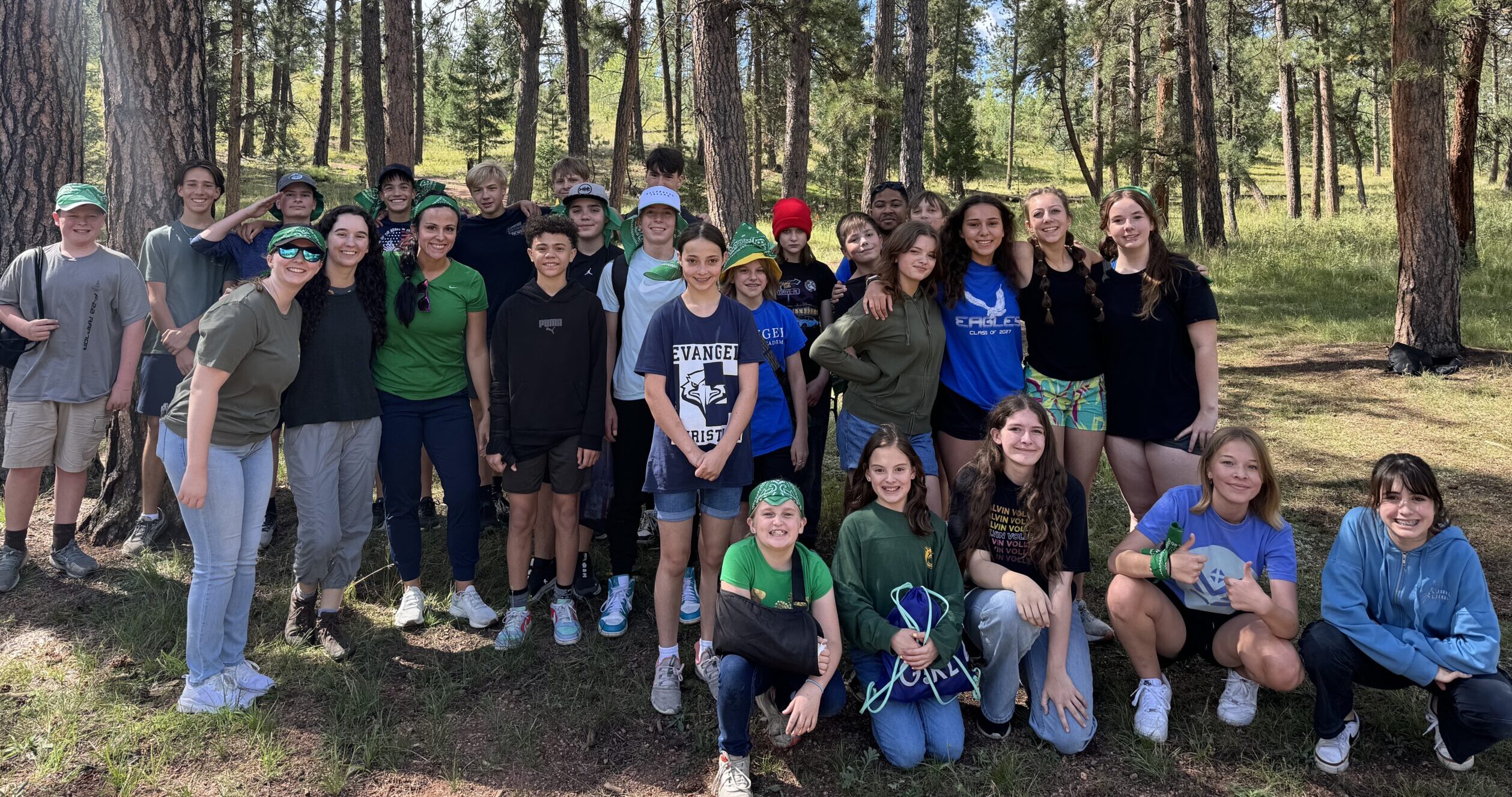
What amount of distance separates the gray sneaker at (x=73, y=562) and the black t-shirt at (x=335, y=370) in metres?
1.98

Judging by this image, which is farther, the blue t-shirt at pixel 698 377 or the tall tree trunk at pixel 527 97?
the tall tree trunk at pixel 527 97

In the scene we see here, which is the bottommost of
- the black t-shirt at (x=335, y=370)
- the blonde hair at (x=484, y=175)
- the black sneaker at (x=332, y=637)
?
the black sneaker at (x=332, y=637)

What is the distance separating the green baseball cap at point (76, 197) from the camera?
4.44m

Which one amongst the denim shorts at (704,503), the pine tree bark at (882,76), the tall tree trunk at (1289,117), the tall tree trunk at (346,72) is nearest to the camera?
the denim shorts at (704,503)

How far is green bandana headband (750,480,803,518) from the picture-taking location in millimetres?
3264

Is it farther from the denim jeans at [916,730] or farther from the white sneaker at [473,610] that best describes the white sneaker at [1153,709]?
the white sneaker at [473,610]

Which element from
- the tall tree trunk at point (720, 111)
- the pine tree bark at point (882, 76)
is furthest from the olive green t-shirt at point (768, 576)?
the pine tree bark at point (882, 76)

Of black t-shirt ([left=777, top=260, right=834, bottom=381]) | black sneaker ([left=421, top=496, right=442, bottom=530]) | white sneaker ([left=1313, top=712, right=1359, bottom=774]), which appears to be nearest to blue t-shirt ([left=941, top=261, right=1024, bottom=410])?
black t-shirt ([left=777, top=260, right=834, bottom=381])

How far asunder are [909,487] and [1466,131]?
1391 cm

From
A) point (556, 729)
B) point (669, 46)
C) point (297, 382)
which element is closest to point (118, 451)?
point (297, 382)

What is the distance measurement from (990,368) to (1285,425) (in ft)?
16.2

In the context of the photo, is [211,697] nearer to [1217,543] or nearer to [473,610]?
[473,610]

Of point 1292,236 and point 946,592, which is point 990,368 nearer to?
point 946,592

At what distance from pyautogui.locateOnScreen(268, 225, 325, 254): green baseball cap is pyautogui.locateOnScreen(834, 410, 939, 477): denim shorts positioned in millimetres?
2350
